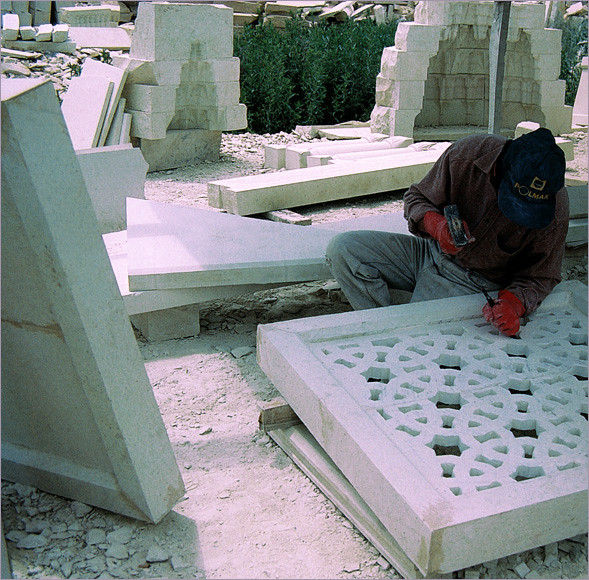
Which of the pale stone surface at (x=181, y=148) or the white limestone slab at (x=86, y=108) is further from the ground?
the white limestone slab at (x=86, y=108)

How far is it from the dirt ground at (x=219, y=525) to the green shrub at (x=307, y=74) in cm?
823

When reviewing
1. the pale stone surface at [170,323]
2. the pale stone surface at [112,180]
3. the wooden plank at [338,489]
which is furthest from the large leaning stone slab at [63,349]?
the pale stone surface at [112,180]

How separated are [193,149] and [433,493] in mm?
6796

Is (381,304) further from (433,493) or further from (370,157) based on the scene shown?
(370,157)

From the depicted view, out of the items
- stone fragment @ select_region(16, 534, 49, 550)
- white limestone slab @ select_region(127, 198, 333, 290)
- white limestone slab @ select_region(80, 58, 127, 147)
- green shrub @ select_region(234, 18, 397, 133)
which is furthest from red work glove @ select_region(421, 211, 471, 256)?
green shrub @ select_region(234, 18, 397, 133)

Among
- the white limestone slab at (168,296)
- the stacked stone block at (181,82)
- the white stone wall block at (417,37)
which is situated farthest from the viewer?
the white stone wall block at (417,37)

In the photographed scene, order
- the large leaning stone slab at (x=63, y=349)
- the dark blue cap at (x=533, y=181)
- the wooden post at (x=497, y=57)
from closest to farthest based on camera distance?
the large leaning stone slab at (x=63, y=349), the dark blue cap at (x=533, y=181), the wooden post at (x=497, y=57)

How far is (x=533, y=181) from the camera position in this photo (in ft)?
9.74

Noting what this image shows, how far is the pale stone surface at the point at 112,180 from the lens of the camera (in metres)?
5.13

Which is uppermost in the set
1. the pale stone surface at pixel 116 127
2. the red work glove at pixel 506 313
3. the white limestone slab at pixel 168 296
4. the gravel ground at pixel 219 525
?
the pale stone surface at pixel 116 127

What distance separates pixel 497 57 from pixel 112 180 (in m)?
4.10

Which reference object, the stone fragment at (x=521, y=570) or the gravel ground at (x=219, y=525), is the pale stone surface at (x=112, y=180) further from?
the stone fragment at (x=521, y=570)

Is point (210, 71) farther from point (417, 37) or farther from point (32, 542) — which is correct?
point (32, 542)

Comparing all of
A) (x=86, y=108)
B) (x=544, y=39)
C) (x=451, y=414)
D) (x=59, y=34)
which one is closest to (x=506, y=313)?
(x=451, y=414)
